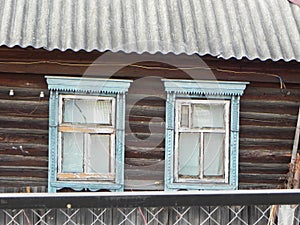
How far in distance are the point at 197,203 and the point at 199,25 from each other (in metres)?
4.16

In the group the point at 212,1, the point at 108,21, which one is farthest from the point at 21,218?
the point at 212,1

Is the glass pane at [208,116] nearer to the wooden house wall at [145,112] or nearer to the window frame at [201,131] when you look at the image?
the window frame at [201,131]

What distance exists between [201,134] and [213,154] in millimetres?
281

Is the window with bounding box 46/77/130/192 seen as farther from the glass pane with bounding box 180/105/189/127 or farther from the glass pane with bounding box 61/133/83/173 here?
the glass pane with bounding box 180/105/189/127

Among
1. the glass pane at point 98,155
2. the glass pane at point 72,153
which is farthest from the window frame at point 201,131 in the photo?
the glass pane at point 72,153

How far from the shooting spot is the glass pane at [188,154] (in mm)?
5961

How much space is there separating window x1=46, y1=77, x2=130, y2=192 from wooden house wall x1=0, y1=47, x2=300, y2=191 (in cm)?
11

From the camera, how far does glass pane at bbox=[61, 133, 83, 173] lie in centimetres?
582

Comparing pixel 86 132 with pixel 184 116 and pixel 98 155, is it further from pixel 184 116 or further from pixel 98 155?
pixel 184 116

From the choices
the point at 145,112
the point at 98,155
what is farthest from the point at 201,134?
the point at 98,155

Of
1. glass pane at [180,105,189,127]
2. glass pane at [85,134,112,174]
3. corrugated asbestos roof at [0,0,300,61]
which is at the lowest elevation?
glass pane at [85,134,112,174]

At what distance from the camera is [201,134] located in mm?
5977

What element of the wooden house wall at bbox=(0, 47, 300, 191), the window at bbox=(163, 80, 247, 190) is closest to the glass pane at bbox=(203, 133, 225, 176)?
the window at bbox=(163, 80, 247, 190)

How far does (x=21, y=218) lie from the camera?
5789 millimetres
